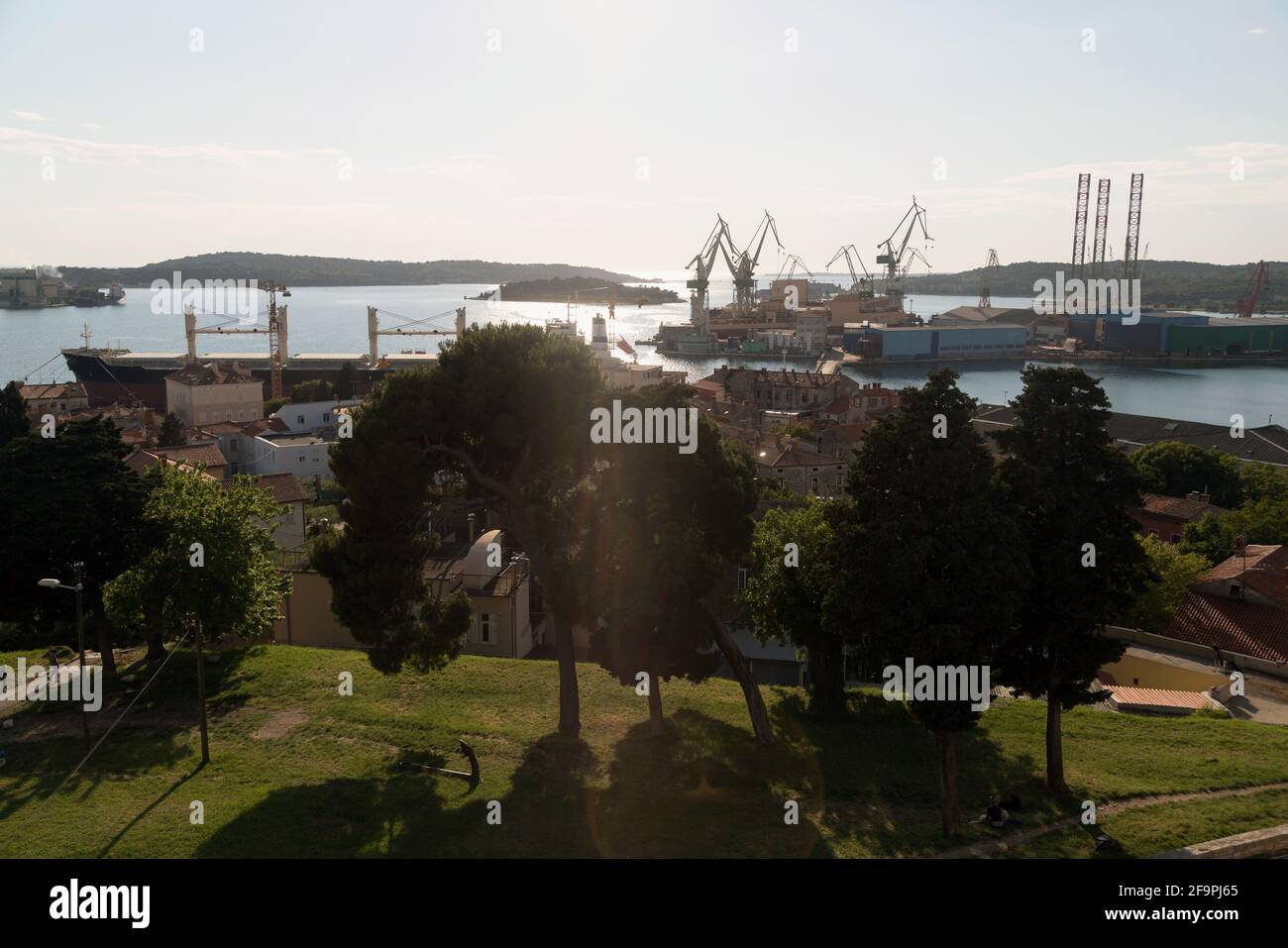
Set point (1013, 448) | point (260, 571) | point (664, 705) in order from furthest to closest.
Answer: point (260, 571), point (664, 705), point (1013, 448)

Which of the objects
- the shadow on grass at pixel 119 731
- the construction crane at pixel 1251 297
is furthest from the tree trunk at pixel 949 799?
the construction crane at pixel 1251 297

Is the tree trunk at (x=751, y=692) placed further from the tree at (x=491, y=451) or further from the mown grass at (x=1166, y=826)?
the mown grass at (x=1166, y=826)

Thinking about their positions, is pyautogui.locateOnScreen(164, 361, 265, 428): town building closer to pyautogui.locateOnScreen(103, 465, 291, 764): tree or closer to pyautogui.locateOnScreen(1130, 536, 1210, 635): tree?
pyautogui.locateOnScreen(103, 465, 291, 764): tree

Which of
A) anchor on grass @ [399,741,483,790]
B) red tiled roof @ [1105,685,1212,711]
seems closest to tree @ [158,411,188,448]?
anchor on grass @ [399,741,483,790]

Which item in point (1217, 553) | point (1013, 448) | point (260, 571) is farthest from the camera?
point (1217, 553)
